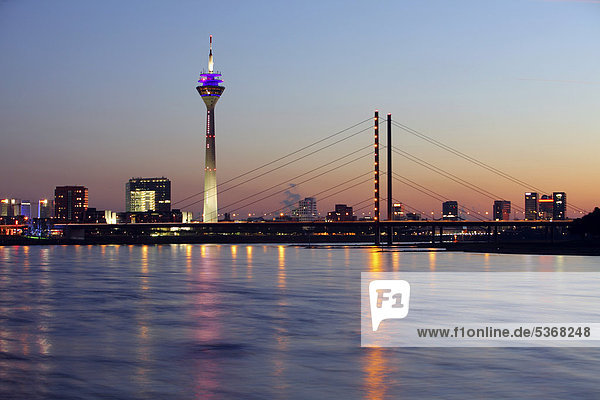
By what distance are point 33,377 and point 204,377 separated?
10.3 feet

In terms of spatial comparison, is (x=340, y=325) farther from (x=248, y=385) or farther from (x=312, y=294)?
(x=312, y=294)

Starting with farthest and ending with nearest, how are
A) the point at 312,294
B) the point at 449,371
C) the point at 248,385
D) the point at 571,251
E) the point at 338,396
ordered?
the point at 571,251 → the point at 312,294 → the point at 449,371 → the point at 248,385 → the point at 338,396

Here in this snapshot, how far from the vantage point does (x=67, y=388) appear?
535 inches

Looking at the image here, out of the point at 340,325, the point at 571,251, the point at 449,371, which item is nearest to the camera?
the point at 449,371

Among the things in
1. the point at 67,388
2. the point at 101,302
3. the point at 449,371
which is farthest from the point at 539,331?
the point at 101,302

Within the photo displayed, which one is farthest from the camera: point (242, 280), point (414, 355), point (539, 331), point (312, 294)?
point (242, 280)

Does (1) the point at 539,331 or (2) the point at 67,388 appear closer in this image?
(2) the point at 67,388

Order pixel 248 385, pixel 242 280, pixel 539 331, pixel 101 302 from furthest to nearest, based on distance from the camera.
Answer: pixel 242 280 < pixel 101 302 < pixel 539 331 < pixel 248 385

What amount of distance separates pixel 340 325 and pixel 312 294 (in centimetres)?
1239

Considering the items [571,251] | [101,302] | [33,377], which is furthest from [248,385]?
[571,251]

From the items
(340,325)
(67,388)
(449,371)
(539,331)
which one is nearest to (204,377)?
(67,388)

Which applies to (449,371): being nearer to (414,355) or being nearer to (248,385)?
(414,355)

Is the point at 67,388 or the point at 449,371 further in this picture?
the point at 449,371

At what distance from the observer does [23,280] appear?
47625 millimetres
